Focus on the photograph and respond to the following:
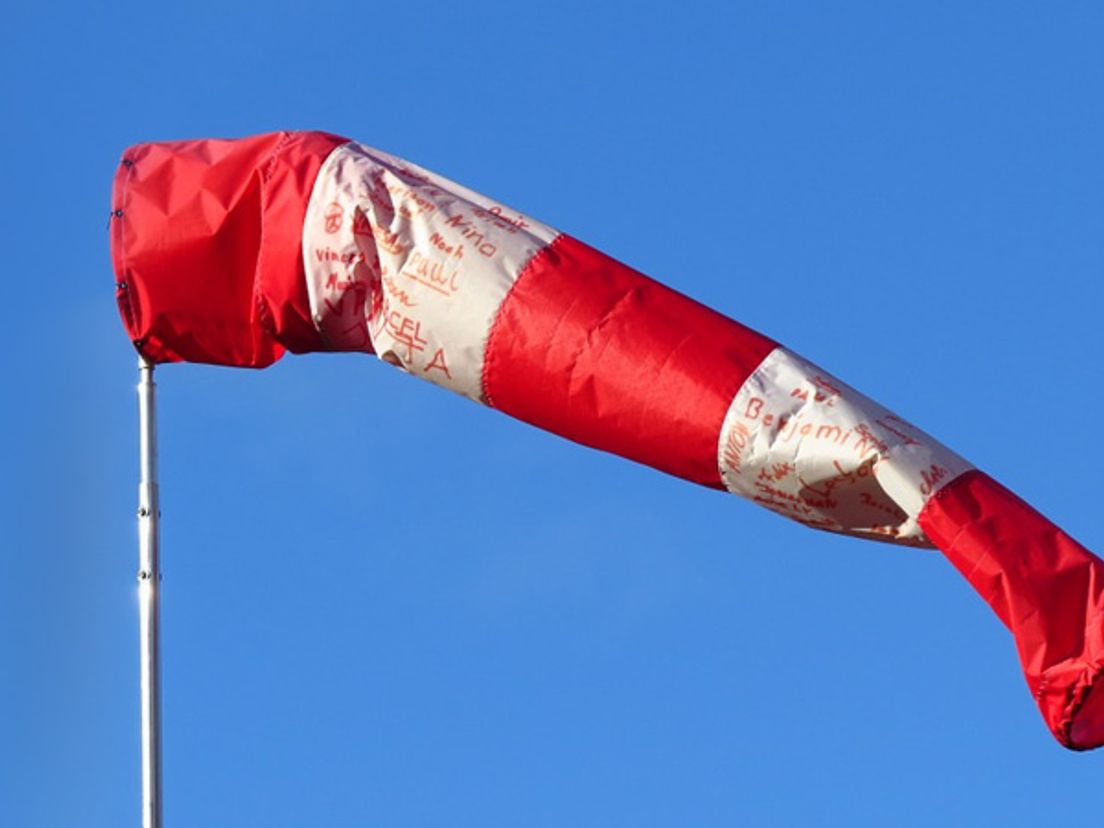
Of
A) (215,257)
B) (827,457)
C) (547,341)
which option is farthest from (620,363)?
(215,257)

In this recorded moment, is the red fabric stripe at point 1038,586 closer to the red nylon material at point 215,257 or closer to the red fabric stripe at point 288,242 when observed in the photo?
the red fabric stripe at point 288,242

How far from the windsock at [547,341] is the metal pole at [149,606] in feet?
2.91

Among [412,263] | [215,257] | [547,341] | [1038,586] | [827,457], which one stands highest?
[215,257]

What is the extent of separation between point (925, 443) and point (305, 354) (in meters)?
4.39

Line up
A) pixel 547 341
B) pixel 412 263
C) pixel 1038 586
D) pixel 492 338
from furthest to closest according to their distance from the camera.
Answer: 1. pixel 412 263
2. pixel 492 338
3. pixel 547 341
4. pixel 1038 586

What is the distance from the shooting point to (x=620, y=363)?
2070 centimetres

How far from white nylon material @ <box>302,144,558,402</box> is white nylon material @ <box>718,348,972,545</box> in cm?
183

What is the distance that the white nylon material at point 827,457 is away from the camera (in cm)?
1989

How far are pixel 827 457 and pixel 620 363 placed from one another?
150 centimetres

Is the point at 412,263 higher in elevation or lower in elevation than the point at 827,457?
higher

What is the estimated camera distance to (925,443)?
20.0 m

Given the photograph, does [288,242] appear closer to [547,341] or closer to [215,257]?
[215,257]

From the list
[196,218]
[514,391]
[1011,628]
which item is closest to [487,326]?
[514,391]

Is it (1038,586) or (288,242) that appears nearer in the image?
(1038,586)
